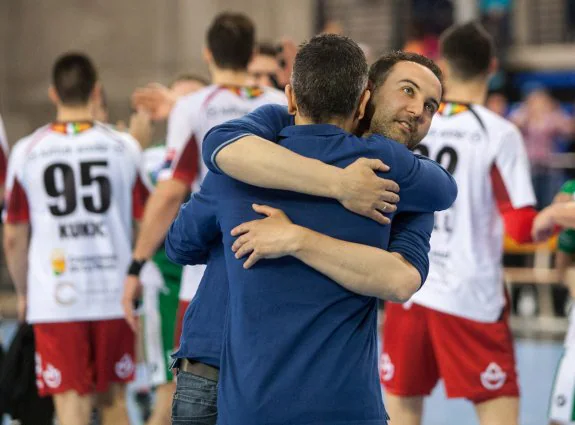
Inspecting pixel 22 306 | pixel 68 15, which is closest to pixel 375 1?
pixel 68 15

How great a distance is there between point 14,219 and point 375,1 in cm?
1027

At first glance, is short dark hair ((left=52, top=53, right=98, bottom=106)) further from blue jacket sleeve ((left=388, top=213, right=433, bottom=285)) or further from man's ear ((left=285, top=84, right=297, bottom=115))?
blue jacket sleeve ((left=388, top=213, right=433, bottom=285))

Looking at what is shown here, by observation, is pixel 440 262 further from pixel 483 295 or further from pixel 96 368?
pixel 96 368

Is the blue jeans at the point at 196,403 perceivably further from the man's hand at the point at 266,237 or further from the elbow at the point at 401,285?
the elbow at the point at 401,285

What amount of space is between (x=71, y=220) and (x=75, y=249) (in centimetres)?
14

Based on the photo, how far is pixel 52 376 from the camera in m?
4.96

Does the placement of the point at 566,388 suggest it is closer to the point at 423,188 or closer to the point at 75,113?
the point at 423,188

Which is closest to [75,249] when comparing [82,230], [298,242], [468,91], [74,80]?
[82,230]

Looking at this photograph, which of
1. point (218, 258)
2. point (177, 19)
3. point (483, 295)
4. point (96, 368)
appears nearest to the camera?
point (218, 258)

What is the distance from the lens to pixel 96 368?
5031 millimetres

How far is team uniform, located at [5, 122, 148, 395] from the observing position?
5031mm

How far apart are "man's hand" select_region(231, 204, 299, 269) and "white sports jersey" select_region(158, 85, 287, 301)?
2.29 meters

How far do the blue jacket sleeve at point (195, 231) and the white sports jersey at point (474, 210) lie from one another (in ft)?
6.56

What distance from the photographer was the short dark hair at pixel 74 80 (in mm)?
5109
